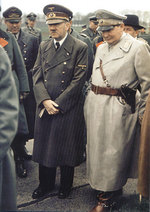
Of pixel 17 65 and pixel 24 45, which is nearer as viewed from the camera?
pixel 17 65

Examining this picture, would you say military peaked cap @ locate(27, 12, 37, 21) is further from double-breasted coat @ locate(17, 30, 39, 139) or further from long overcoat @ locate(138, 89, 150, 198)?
long overcoat @ locate(138, 89, 150, 198)

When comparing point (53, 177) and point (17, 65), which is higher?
point (17, 65)

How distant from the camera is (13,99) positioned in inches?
74.2

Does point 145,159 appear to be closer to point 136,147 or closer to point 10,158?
point 136,147

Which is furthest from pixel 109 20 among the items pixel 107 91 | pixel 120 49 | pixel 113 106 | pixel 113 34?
pixel 113 106

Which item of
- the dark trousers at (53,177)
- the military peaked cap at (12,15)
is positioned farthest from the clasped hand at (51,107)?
the military peaked cap at (12,15)

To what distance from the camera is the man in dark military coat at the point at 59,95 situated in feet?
11.3

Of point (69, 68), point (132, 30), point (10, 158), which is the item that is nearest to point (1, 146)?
point (10, 158)

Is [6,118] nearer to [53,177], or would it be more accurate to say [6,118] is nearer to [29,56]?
[53,177]

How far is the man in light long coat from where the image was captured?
312 cm

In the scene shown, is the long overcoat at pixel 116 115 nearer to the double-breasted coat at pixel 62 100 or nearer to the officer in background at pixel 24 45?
the double-breasted coat at pixel 62 100

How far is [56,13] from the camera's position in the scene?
346 centimetres

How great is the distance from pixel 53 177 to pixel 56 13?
1.90 metres

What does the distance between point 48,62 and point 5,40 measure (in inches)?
26.4
